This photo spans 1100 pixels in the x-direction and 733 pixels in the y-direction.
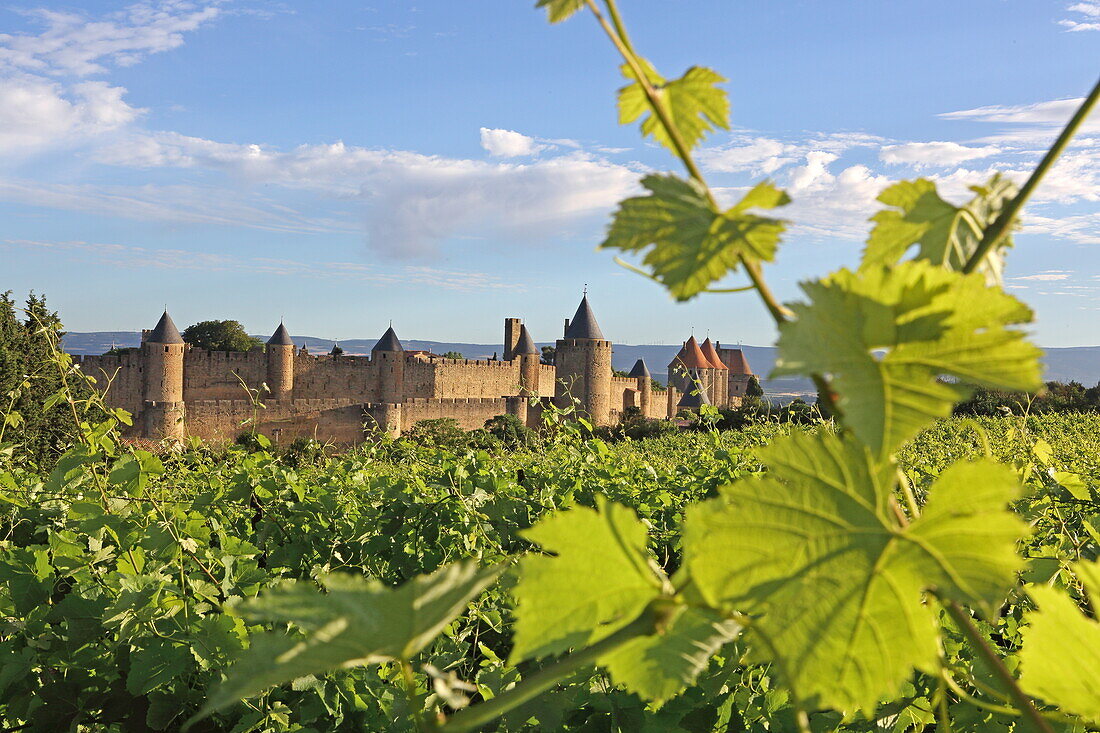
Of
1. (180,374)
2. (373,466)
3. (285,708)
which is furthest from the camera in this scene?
(180,374)

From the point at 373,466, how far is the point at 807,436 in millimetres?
4059

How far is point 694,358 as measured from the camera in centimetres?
3481

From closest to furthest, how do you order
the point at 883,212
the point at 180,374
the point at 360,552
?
the point at 883,212
the point at 360,552
the point at 180,374

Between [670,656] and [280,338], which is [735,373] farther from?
[670,656]

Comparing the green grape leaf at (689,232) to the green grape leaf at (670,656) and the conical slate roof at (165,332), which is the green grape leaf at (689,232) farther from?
the conical slate roof at (165,332)

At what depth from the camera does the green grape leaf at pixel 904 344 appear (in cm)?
27

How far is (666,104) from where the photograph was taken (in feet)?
1.28

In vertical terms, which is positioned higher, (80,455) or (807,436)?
(807,436)

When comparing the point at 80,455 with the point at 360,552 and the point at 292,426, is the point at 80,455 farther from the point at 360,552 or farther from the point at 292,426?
the point at 292,426

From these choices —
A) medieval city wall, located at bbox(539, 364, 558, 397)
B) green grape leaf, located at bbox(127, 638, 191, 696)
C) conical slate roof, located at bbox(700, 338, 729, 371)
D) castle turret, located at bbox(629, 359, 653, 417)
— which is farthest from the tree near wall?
green grape leaf, located at bbox(127, 638, 191, 696)

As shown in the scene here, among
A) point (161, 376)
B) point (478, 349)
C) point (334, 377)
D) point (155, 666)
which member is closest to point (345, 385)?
point (334, 377)

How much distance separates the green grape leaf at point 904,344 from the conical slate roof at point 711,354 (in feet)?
119

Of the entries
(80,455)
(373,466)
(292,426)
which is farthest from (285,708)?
(292,426)

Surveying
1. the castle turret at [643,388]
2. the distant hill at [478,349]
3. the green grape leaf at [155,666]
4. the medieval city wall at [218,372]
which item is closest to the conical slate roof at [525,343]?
the castle turret at [643,388]
